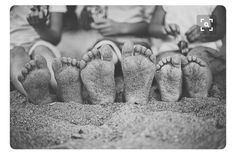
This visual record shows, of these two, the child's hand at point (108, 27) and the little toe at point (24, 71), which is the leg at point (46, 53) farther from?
the child's hand at point (108, 27)

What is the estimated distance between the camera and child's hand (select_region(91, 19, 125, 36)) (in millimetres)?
1507

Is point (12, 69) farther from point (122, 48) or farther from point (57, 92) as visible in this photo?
point (122, 48)

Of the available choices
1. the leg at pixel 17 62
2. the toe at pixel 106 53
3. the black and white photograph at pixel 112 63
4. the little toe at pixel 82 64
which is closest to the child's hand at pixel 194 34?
the black and white photograph at pixel 112 63

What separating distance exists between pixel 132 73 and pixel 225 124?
1.40ft

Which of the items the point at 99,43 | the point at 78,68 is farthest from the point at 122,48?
the point at 78,68

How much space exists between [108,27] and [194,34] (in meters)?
0.36

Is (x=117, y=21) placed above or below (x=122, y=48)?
above

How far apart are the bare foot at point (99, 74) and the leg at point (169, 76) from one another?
0.20m

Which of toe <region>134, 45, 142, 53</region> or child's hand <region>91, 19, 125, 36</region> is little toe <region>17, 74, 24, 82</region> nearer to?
child's hand <region>91, 19, 125, 36</region>

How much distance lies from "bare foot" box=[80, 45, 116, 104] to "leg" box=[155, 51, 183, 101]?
20 cm

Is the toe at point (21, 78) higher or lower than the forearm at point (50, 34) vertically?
lower

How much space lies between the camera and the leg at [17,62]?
1.47 metres

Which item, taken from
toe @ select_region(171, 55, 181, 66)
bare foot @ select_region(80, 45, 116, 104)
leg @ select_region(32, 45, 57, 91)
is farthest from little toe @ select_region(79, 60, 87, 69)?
toe @ select_region(171, 55, 181, 66)

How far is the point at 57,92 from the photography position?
1.51 meters
